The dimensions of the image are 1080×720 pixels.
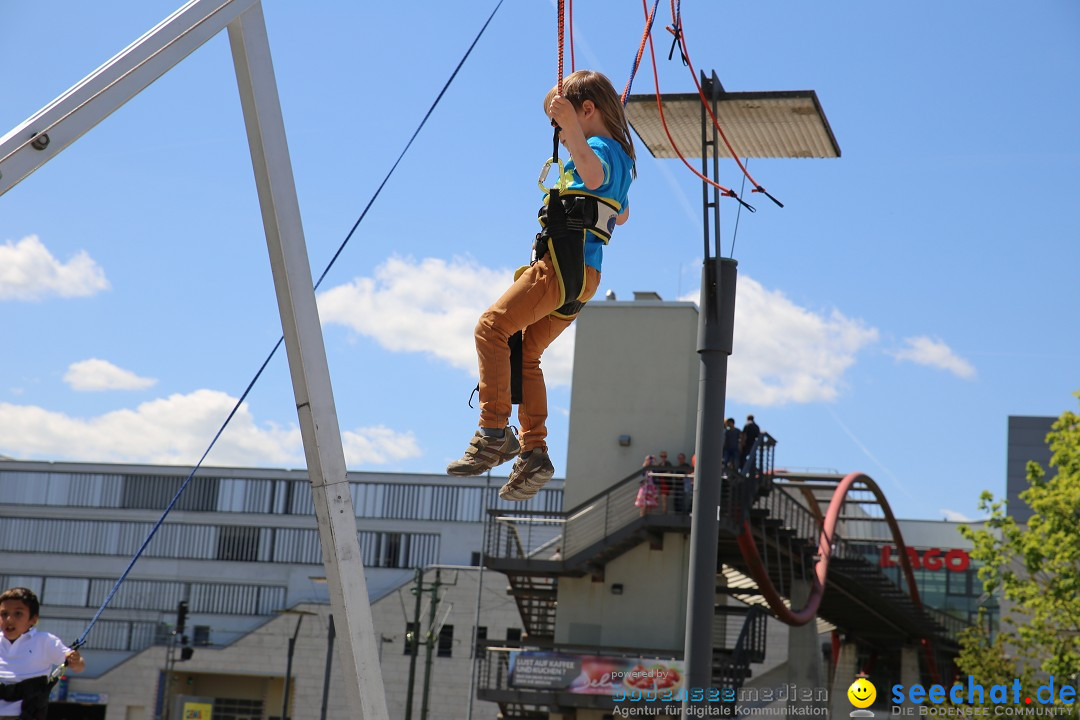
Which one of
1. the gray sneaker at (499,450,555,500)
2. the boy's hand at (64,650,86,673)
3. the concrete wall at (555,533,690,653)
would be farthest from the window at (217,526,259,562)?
the gray sneaker at (499,450,555,500)

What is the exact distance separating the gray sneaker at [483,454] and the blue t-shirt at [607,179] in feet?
3.03

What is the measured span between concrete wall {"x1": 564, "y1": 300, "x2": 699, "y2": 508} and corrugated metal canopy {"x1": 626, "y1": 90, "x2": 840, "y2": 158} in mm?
18894

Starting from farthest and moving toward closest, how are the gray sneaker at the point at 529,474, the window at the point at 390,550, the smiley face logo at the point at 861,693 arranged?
1. the window at the point at 390,550
2. the smiley face logo at the point at 861,693
3. the gray sneaker at the point at 529,474

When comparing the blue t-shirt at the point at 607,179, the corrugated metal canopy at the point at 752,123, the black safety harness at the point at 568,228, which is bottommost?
the black safety harness at the point at 568,228

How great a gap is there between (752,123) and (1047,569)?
2076 centimetres

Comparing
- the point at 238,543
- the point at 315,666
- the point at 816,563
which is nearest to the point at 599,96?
the point at 816,563

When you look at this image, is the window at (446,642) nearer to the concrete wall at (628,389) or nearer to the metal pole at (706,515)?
the concrete wall at (628,389)

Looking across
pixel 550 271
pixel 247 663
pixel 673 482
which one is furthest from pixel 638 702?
pixel 247 663

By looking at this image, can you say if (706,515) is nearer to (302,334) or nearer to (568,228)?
(568,228)

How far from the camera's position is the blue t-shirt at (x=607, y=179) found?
5762 millimetres

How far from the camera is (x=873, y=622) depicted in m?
36.3

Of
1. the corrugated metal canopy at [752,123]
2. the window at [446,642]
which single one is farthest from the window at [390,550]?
the corrugated metal canopy at [752,123]

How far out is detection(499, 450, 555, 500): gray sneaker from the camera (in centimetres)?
613

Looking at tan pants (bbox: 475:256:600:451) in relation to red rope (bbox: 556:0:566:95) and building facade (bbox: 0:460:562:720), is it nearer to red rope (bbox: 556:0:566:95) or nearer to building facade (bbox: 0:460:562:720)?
red rope (bbox: 556:0:566:95)
